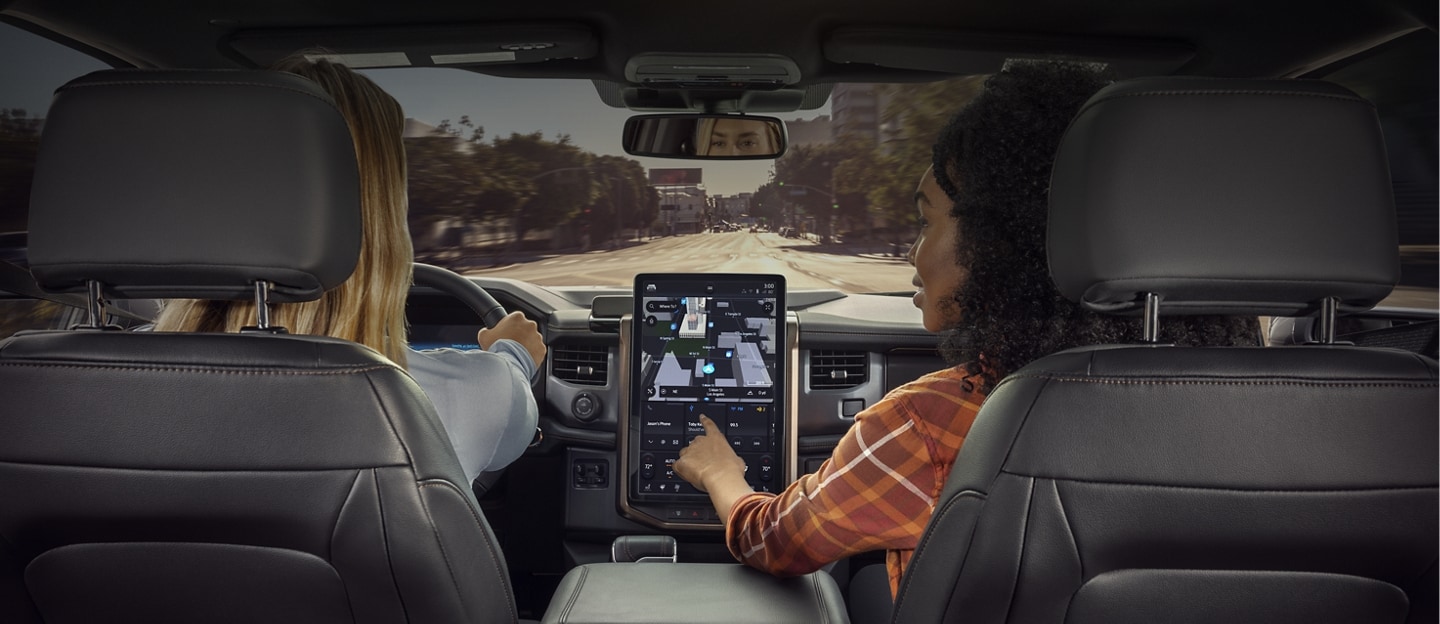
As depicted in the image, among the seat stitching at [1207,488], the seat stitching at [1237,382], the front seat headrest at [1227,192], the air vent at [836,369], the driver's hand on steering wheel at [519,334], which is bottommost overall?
the air vent at [836,369]

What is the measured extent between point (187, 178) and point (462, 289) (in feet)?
6.37

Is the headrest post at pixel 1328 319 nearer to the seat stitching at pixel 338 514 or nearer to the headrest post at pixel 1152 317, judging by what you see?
the headrest post at pixel 1152 317

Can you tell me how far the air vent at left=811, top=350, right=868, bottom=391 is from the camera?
142 inches

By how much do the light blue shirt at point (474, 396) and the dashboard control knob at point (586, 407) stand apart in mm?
1587

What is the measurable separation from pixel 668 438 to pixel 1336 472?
220 centimetres

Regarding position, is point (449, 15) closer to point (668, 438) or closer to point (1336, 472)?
point (668, 438)

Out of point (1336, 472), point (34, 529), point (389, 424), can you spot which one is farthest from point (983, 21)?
point (34, 529)

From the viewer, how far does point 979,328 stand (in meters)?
1.60

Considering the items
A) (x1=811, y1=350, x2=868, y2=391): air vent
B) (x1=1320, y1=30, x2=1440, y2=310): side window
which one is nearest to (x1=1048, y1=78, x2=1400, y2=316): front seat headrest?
(x1=1320, y1=30, x2=1440, y2=310): side window

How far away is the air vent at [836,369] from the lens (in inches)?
142

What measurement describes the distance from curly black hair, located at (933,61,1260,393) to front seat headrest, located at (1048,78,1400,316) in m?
0.20

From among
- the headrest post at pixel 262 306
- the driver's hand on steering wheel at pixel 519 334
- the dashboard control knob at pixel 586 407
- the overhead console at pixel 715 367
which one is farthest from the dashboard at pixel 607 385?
the headrest post at pixel 262 306

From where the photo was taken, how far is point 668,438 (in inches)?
127

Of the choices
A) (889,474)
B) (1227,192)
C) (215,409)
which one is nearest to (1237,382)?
(1227,192)
